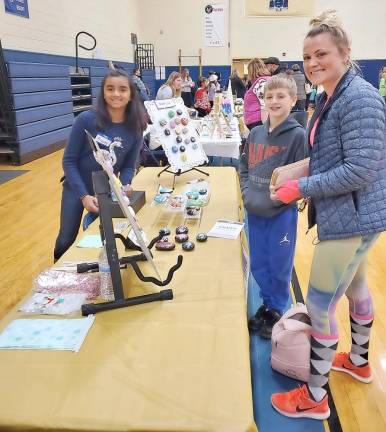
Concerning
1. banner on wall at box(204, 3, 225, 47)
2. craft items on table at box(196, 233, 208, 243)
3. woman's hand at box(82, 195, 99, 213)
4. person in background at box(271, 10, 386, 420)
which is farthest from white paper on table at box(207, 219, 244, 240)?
banner on wall at box(204, 3, 225, 47)

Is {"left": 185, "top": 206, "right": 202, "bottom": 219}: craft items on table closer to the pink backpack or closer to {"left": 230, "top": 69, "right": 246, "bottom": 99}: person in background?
the pink backpack

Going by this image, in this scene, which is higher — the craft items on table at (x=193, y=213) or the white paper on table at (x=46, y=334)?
→ the craft items on table at (x=193, y=213)

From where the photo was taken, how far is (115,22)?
11.4 metres

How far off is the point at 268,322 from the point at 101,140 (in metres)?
1.32

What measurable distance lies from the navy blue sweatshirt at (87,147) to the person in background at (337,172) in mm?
1189

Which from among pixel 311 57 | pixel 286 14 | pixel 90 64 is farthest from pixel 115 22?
pixel 311 57

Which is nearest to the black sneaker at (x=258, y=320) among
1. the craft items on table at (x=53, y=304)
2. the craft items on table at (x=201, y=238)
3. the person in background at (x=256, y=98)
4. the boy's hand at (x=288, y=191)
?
the craft items on table at (x=201, y=238)

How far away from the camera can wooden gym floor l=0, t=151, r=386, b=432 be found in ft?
5.45

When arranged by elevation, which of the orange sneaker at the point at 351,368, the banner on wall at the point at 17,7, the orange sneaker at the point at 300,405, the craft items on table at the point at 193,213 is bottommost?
the orange sneaker at the point at 351,368

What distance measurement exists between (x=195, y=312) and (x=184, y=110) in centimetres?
250

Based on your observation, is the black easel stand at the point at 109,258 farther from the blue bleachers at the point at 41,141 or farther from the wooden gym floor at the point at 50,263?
the blue bleachers at the point at 41,141

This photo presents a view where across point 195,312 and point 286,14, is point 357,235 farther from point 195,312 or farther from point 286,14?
point 286,14

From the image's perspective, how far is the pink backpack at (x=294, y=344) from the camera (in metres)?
1.58

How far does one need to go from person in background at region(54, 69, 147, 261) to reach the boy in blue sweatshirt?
70 centimetres
